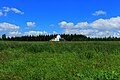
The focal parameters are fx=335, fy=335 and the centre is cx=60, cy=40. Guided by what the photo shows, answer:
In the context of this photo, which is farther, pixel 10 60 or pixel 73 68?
pixel 10 60

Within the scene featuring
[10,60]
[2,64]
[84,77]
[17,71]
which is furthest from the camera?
[10,60]

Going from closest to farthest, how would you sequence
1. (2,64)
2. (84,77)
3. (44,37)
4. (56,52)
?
(84,77)
(2,64)
(56,52)
(44,37)

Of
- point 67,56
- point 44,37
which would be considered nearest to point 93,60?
point 67,56

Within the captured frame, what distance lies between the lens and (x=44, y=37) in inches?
2196

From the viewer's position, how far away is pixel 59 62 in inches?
685

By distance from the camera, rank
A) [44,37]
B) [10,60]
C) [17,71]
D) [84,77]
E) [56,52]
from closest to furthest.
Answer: [84,77], [17,71], [10,60], [56,52], [44,37]

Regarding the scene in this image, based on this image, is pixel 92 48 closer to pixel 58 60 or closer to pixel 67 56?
pixel 67 56

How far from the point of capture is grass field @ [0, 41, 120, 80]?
47.3 ft

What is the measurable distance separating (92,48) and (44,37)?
34520 millimetres

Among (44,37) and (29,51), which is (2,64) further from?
(44,37)

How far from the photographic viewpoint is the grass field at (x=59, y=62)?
14.4 metres

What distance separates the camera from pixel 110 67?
16328 millimetres

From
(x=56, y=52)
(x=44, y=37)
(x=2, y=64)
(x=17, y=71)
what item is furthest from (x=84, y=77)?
(x=44, y=37)

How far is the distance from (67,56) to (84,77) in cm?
519
